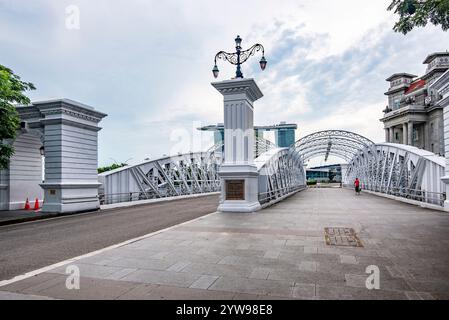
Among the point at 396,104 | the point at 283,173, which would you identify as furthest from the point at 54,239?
the point at 396,104

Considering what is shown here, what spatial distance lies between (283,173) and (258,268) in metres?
20.2

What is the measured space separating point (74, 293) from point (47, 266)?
6.27ft

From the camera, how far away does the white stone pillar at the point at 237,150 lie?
12891 millimetres

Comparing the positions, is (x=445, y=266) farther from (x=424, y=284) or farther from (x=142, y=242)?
(x=142, y=242)

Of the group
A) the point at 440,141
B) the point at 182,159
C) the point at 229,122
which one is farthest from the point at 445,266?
the point at 440,141

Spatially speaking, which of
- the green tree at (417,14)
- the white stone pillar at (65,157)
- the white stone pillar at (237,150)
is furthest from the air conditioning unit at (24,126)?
the green tree at (417,14)

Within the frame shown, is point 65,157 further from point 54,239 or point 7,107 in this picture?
point 54,239

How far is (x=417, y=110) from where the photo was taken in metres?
47.7

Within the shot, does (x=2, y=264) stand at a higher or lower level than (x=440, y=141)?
lower

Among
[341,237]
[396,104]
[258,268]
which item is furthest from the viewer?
[396,104]

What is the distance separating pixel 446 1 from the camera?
4.70 metres

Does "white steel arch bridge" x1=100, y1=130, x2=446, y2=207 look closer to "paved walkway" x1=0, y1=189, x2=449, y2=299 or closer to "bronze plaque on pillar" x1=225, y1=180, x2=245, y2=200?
"bronze plaque on pillar" x1=225, y1=180, x2=245, y2=200

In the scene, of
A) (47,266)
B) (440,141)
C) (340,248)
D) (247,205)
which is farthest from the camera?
(440,141)
